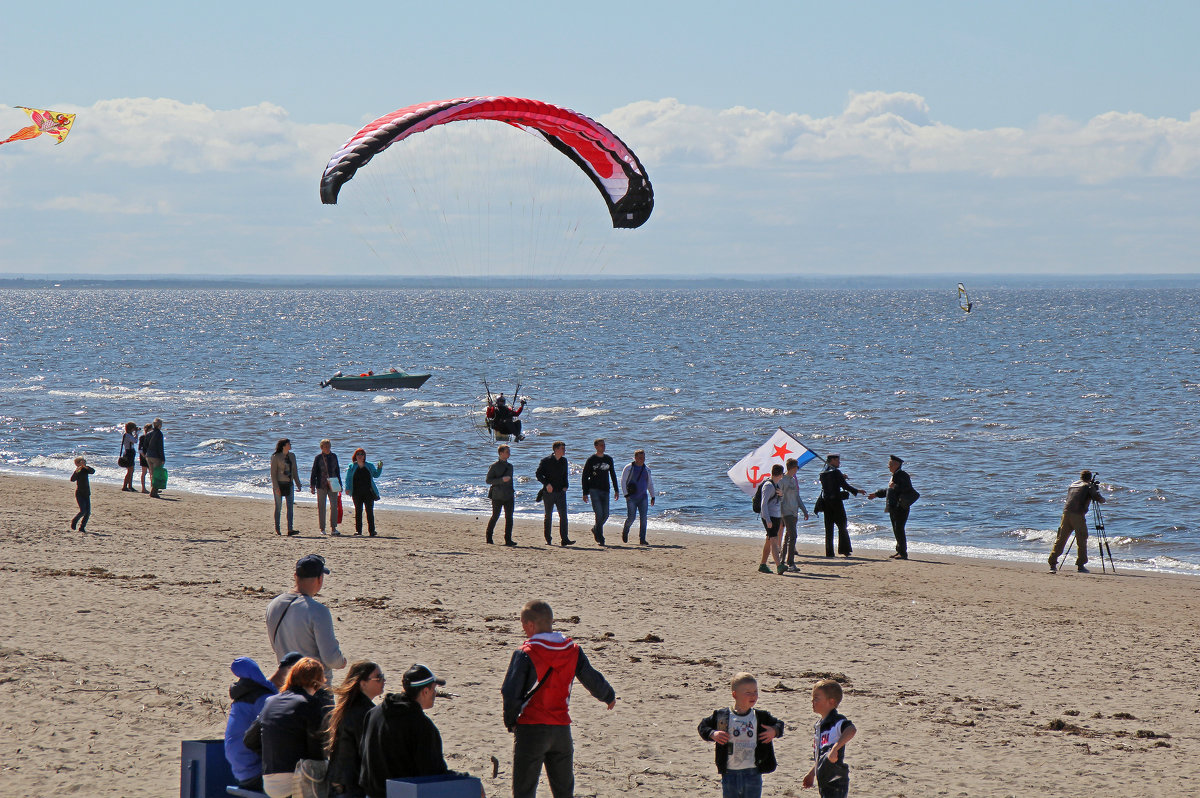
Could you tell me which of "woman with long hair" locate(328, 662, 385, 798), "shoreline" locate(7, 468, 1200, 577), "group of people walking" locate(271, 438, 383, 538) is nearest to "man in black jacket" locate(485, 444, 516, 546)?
"shoreline" locate(7, 468, 1200, 577)

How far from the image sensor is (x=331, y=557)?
15430 millimetres

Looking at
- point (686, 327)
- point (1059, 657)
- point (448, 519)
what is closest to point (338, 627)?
point (1059, 657)

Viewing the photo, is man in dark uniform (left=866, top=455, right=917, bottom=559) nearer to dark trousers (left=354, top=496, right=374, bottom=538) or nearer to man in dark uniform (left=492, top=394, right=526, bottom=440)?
man in dark uniform (left=492, top=394, right=526, bottom=440)

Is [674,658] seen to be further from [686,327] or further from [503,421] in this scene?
[686,327]

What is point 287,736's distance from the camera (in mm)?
5078

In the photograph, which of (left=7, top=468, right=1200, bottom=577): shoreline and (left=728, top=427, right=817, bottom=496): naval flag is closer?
(left=728, top=427, right=817, bottom=496): naval flag

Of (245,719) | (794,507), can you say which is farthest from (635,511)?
(245,719)

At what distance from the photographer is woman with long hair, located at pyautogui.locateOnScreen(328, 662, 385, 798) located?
498 centimetres

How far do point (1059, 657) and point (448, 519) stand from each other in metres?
13.4

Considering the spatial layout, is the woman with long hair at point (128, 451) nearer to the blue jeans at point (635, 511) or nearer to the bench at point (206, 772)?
the blue jeans at point (635, 511)

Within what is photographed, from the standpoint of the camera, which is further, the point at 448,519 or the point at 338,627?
the point at 448,519

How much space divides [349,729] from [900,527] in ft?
44.9

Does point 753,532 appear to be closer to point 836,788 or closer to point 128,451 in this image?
point 128,451

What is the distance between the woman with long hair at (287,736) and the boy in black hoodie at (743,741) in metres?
1.85
